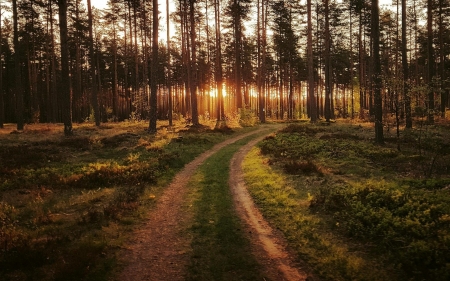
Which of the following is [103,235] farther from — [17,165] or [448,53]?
[448,53]

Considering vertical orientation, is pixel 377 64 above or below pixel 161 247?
above

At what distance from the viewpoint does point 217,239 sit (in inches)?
285

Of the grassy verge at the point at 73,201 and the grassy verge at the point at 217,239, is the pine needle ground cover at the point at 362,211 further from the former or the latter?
the grassy verge at the point at 73,201

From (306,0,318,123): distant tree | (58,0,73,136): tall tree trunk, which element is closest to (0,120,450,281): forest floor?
(58,0,73,136): tall tree trunk

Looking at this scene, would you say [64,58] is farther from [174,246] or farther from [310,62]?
[310,62]

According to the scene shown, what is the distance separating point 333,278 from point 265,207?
165 inches

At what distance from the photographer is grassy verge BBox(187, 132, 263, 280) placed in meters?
5.80

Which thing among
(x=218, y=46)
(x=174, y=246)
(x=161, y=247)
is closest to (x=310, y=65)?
(x=218, y=46)

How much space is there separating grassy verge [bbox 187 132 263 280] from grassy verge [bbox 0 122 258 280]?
1.70m

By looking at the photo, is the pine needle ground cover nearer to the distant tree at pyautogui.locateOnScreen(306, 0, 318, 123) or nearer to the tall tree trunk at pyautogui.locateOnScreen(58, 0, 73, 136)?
the tall tree trunk at pyautogui.locateOnScreen(58, 0, 73, 136)

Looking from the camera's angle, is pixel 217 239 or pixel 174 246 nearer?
pixel 174 246

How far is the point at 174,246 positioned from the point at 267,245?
7.24ft

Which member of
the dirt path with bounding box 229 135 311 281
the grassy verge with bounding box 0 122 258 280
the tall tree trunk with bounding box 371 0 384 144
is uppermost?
the tall tree trunk with bounding box 371 0 384 144

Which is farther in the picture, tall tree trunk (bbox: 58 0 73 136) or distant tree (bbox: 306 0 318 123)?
distant tree (bbox: 306 0 318 123)
